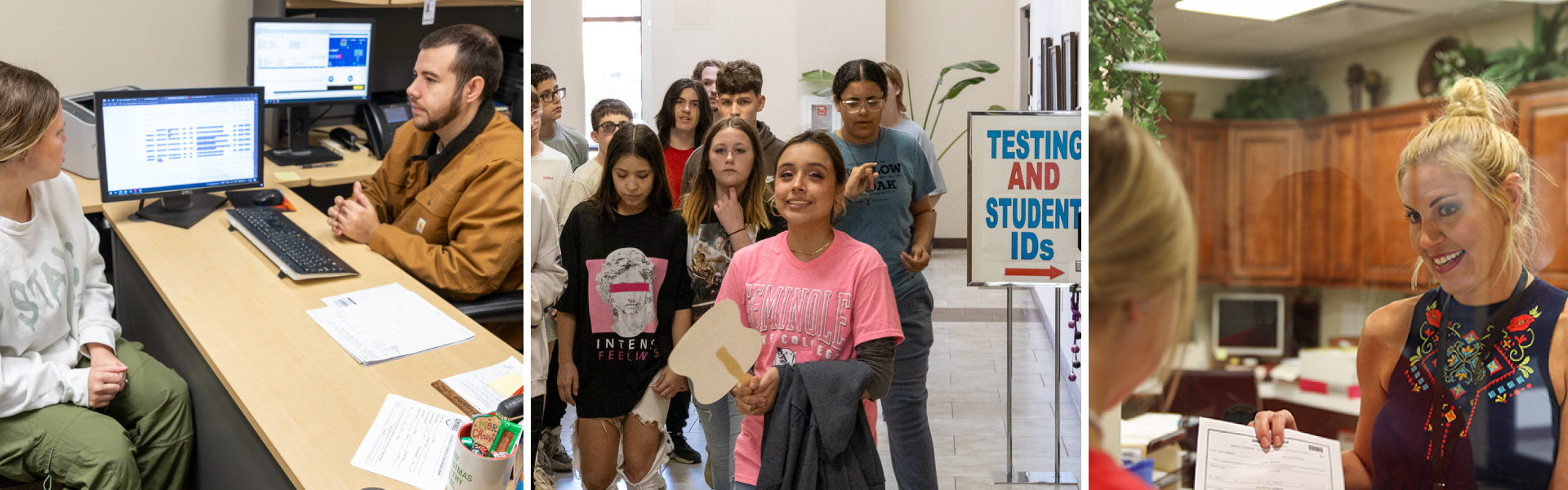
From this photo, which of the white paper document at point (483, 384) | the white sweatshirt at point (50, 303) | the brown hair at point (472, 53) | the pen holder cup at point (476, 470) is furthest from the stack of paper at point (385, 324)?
the pen holder cup at point (476, 470)

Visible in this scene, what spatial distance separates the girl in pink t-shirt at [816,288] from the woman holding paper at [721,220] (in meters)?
0.03

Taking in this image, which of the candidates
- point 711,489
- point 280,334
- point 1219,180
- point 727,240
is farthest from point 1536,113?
point 280,334

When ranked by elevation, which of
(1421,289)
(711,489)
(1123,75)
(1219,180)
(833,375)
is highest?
(1123,75)

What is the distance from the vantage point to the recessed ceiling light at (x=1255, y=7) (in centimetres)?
115

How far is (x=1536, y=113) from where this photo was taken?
42.5 inches

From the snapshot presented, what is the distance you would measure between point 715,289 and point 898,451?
30 centimetres

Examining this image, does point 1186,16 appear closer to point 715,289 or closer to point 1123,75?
point 1123,75

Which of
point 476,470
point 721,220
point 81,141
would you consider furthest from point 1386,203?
point 81,141

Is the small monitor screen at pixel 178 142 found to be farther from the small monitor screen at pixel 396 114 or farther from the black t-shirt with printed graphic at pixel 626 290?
the black t-shirt with printed graphic at pixel 626 290

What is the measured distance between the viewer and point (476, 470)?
118cm

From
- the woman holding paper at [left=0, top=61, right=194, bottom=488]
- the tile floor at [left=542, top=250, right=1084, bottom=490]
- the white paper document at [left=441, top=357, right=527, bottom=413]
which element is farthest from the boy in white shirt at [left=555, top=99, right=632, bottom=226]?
the woman holding paper at [left=0, top=61, right=194, bottom=488]

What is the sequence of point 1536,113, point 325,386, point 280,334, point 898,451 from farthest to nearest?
point 280,334
point 325,386
point 898,451
point 1536,113

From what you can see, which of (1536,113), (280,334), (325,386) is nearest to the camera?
(1536,113)

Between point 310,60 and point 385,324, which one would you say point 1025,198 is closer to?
point 385,324
